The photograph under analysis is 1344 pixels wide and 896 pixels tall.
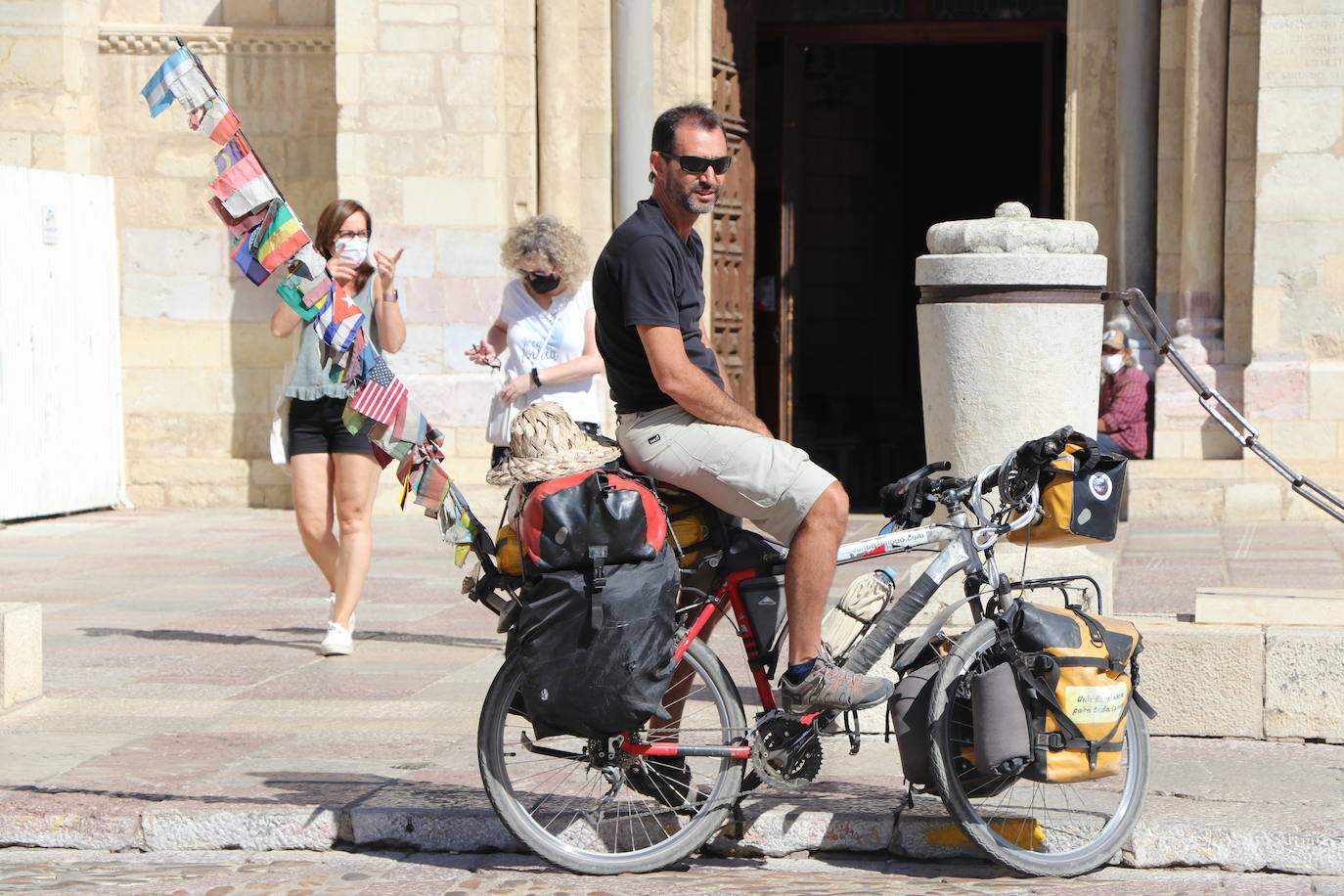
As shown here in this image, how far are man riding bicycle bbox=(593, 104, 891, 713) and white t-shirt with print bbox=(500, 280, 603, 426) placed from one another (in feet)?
9.10

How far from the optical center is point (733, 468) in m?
4.60

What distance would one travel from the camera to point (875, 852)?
194 inches

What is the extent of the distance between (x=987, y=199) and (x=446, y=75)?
36.4 feet

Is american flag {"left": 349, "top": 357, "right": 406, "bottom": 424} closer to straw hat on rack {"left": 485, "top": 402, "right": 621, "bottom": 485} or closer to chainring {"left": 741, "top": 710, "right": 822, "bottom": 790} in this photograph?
straw hat on rack {"left": 485, "top": 402, "right": 621, "bottom": 485}

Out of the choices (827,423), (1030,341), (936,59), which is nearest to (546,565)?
(1030,341)

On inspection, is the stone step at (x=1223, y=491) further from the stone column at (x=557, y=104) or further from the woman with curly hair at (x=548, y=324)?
the woman with curly hair at (x=548, y=324)

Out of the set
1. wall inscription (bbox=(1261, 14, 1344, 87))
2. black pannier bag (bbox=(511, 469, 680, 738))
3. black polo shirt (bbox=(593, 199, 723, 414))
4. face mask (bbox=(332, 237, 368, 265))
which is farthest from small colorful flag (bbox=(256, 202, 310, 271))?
wall inscription (bbox=(1261, 14, 1344, 87))

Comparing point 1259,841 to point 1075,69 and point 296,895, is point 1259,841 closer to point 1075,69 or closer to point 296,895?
point 296,895

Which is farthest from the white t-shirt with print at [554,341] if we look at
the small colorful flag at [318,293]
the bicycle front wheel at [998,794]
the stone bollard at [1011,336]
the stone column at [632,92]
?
the stone column at [632,92]

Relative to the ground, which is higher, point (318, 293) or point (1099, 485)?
point (318, 293)

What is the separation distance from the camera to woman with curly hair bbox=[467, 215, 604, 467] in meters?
7.48

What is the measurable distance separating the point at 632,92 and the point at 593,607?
356 inches

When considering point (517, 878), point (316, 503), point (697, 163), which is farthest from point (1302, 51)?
point (517, 878)

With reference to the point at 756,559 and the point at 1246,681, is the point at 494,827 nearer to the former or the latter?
the point at 756,559
